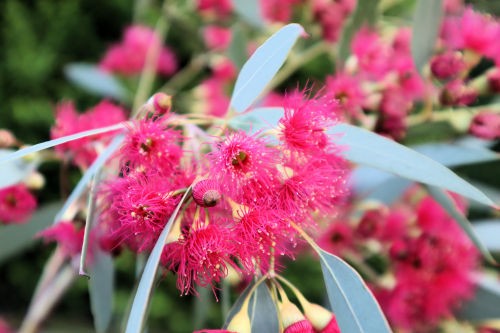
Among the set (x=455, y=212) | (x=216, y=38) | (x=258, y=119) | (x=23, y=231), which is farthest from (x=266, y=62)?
(x=216, y=38)

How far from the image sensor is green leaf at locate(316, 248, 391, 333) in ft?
1.63

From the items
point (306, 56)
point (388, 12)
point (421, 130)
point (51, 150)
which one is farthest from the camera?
point (388, 12)

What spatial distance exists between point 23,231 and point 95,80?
510mm

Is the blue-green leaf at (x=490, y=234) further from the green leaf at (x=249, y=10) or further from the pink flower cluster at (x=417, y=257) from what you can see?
the green leaf at (x=249, y=10)

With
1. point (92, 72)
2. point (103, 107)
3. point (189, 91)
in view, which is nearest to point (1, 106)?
point (92, 72)

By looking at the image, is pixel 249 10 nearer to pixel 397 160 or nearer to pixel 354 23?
pixel 354 23

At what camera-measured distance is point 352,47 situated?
88 cm

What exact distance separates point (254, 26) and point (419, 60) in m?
0.32

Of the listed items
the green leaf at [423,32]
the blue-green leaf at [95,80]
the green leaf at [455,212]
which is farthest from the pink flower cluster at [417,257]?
the blue-green leaf at [95,80]

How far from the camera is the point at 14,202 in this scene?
692mm

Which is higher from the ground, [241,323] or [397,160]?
[397,160]

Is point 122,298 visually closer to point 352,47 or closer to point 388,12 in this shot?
point 352,47

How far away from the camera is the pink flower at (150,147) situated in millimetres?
528

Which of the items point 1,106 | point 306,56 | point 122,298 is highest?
point 306,56
